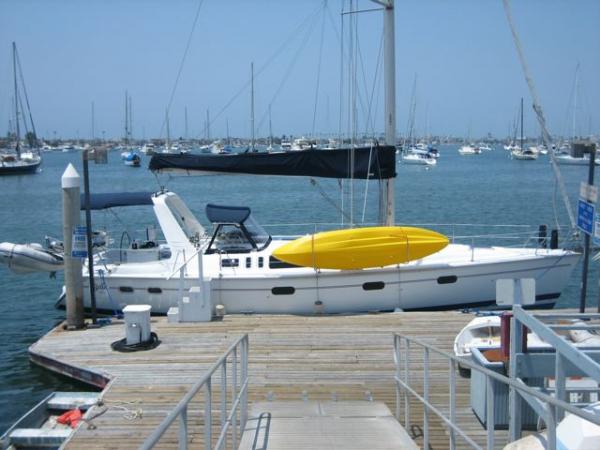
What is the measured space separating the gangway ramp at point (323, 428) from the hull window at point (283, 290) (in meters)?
6.14

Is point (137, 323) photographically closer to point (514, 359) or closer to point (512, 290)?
point (512, 290)

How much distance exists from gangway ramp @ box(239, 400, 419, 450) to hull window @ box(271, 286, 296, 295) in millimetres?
6137

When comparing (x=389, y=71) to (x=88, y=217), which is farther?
(x=389, y=71)

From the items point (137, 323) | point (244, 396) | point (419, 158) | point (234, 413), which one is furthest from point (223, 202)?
point (419, 158)

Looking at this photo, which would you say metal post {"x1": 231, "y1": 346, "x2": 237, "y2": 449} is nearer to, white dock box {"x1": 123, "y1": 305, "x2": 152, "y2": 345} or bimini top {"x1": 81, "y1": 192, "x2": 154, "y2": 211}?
white dock box {"x1": 123, "y1": 305, "x2": 152, "y2": 345}

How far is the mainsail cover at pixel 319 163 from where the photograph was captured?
14930 millimetres

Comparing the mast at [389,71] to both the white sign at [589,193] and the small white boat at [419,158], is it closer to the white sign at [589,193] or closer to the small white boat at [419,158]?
the white sign at [589,193]

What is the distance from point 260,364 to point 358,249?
395 cm

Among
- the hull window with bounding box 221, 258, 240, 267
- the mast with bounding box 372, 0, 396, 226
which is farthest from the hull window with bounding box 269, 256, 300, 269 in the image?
the mast with bounding box 372, 0, 396, 226

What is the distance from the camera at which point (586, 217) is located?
1135cm

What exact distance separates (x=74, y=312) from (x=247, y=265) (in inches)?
148

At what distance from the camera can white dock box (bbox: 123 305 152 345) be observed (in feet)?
37.9

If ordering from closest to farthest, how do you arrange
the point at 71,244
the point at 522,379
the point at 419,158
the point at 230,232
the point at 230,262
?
the point at 522,379, the point at 71,244, the point at 230,262, the point at 230,232, the point at 419,158

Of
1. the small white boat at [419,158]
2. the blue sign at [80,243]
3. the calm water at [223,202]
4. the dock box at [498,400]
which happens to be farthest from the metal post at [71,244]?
the small white boat at [419,158]
